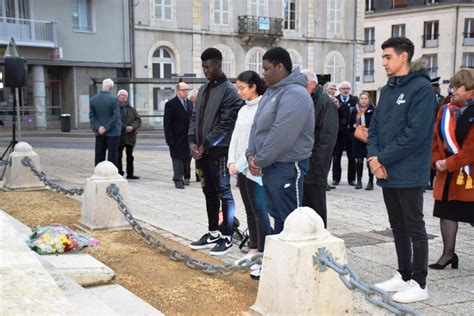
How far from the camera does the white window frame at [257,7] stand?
37656mm

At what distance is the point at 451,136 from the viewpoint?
5.48 m

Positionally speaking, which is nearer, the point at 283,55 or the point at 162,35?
the point at 283,55

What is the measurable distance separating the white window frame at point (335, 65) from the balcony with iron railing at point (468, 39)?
15.3 metres

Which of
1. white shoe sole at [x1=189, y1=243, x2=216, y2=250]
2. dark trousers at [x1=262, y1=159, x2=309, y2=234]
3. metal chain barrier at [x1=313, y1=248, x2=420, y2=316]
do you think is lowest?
white shoe sole at [x1=189, y1=243, x2=216, y2=250]

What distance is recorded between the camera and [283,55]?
4.82 m

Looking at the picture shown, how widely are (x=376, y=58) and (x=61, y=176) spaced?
46620 mm

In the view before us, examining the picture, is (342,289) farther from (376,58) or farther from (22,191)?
(376,58)

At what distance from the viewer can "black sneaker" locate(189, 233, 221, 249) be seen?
617cm

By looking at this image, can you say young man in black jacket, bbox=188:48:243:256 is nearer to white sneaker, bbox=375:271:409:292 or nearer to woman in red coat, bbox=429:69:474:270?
white sneaker, bbox=375:271:409:292

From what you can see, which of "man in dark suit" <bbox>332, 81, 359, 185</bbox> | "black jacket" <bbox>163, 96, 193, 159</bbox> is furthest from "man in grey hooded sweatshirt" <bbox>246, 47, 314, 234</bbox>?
"man in dark suit" <bbox>332, 81, 359, 185</bbox>

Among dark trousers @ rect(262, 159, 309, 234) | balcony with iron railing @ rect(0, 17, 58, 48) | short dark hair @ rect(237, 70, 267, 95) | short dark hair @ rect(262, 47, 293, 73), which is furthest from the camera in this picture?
balcony with iron railing @ rect(0, 17, 58, 48)

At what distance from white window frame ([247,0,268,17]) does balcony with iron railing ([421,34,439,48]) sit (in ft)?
67.3

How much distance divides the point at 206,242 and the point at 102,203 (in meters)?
1.58

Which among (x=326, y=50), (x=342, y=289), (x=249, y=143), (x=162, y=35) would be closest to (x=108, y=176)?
(x=249, y=143)
